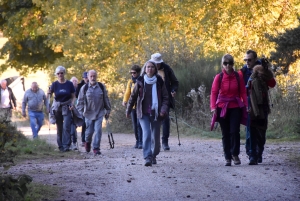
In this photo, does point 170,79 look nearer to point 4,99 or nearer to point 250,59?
point 250,59

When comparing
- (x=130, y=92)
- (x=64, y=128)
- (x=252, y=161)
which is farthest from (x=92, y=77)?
(x=252, y=161)

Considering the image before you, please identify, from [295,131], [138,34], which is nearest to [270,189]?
[295,131]

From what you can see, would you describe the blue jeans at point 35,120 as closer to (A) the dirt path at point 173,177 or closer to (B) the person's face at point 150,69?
(A) the dirt path at point 173,177

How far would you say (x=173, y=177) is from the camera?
11.2 m

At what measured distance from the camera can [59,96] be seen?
1797cm

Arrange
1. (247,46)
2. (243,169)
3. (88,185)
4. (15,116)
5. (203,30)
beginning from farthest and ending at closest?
(15,116) → (247,46) → (203,30) → (243,169) → (88,185)

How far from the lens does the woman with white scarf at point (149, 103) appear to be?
42.6ft

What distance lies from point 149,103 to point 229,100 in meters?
1.36

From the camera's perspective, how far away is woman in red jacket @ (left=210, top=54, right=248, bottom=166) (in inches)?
500

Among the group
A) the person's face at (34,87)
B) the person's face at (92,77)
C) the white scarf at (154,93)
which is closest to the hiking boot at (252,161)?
the white scarf at (154,93)

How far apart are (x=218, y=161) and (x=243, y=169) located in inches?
62.1

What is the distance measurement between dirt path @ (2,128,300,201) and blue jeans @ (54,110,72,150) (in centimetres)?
231

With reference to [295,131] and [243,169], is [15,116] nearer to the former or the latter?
[295,131]

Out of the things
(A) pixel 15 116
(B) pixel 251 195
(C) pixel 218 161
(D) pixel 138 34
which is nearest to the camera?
(B) pixel 251 195
